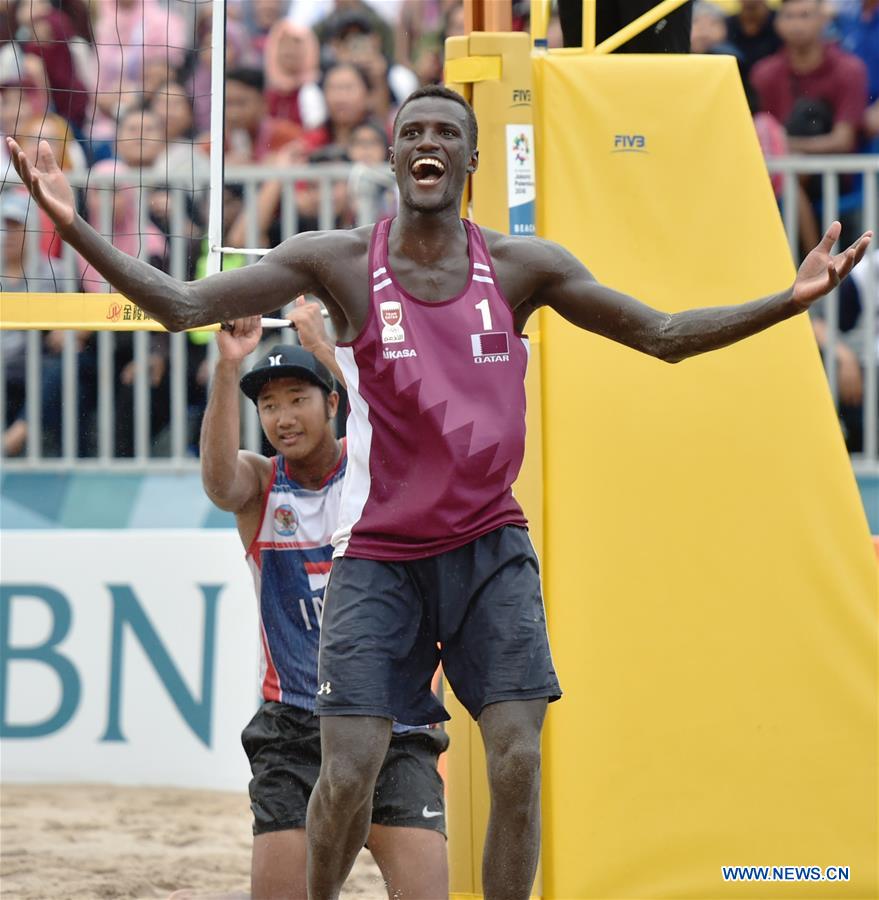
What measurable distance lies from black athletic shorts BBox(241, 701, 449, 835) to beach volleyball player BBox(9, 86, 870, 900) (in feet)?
2.44

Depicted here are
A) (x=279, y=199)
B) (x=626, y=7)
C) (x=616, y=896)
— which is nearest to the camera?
(x=616, y=896)

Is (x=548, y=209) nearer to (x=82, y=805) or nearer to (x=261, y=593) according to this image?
(x=261, y=593)

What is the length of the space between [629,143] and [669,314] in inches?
49.5

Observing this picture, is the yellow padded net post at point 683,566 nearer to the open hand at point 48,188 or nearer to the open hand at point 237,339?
the open hand at point 237,339

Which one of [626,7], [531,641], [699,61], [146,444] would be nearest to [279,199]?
[146,444]

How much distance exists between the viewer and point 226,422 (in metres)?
4.70

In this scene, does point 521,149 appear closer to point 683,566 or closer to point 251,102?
point 683,566

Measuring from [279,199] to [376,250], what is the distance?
4834 mm

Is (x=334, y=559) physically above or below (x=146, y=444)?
below

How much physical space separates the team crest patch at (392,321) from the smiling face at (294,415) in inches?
39.0

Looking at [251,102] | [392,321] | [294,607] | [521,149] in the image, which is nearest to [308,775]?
[294,607]

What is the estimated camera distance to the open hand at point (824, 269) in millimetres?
3662

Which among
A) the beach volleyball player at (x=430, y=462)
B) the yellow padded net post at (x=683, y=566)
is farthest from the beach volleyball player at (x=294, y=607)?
the beach volleyball player at (x=430, y=462)

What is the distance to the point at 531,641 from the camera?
3.93m
